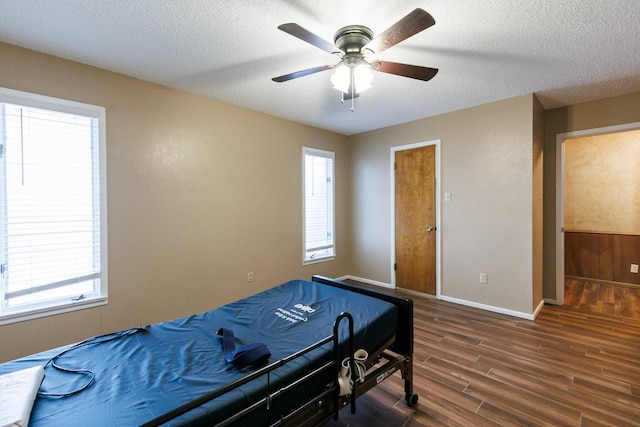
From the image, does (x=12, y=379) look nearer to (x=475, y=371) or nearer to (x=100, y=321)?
(x=100, y=321)

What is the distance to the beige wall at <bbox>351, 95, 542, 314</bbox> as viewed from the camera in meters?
3.26

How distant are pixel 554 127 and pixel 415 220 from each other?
2.09m

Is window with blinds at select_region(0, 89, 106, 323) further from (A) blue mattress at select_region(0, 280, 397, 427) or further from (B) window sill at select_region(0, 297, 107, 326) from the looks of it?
(A) blue mattress at select_region(0, 280, 397, 427)

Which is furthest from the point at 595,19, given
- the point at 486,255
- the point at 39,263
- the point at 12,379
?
the point at 39,263

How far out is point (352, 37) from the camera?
1.91 meters

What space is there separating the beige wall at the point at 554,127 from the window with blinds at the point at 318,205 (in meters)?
2.94

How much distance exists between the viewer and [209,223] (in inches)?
129

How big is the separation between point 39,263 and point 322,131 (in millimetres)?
3652

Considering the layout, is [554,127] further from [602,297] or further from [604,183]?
[602,297]

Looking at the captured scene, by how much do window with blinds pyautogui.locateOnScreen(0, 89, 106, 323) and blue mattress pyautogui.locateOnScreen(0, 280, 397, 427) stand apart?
1.11 m

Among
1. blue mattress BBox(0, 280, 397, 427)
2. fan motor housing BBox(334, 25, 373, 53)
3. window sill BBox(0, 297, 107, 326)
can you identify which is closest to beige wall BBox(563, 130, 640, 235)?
fan motor housing BBox(334, 25, 373, 53)

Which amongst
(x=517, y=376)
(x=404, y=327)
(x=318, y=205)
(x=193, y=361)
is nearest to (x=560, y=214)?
(x=517, y=376)

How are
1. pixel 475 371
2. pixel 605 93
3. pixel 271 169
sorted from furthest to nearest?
pixel 271 169
pixel 605 93
pixel 475 371

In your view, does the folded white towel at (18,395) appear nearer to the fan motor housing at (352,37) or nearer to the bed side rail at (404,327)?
the bed side rail at (404,327)
